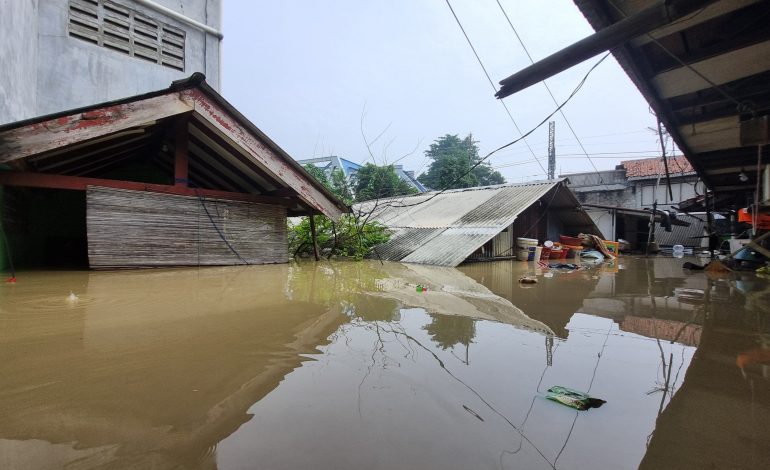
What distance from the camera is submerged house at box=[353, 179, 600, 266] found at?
34.3ft

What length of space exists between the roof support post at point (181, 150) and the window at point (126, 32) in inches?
171

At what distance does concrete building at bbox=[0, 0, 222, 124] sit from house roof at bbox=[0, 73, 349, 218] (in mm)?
1429

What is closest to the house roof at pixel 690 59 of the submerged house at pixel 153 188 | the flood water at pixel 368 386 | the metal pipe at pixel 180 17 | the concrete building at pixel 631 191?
the flood water at pixel 368 386

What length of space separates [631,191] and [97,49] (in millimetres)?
25517

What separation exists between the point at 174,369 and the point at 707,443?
2156 mm

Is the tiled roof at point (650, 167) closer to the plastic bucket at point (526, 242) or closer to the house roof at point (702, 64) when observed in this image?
the plastic bucket at point (526, 242)

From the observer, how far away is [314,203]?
8.02m

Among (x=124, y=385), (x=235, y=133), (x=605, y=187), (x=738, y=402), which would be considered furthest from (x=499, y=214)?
(x=605, y=187)

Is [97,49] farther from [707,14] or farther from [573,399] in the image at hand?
[573,399]

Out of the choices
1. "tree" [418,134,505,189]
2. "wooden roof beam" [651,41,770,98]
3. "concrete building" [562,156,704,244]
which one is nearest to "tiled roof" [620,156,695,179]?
"concrete building" [562,156,704,244]

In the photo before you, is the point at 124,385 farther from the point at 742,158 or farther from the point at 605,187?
the point at 605,187

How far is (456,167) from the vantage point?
97.0 feet

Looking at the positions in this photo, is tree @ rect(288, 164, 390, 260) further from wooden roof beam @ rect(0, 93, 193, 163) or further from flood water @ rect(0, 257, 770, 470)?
flood water @ rect(0, 257, 770, 470)

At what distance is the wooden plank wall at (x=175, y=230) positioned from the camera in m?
6.19
